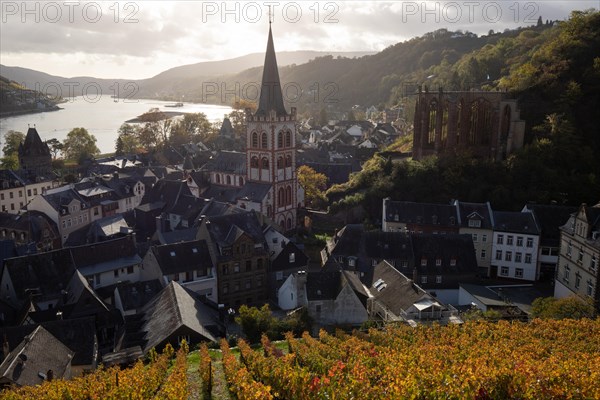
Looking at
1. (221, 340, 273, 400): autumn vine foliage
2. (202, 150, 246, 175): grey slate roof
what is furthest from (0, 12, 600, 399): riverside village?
(221, 340, 273, 400): autumn vine foliage

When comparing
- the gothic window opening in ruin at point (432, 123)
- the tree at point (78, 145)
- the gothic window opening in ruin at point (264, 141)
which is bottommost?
the tree at point (78, 145)

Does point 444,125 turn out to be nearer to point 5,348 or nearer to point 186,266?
point 186,266

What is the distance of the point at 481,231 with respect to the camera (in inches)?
1925

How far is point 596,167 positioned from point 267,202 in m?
36.0

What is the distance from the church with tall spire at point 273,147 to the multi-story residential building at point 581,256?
103ft

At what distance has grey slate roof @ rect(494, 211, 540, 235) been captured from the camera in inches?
1855

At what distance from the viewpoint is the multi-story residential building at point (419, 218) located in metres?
50.5

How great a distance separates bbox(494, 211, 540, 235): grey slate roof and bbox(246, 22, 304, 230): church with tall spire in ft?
82.3

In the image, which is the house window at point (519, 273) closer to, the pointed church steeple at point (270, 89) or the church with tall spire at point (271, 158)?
the church with tall spire at point (271, 158)

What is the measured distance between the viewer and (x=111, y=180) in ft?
237

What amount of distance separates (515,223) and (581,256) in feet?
27.2

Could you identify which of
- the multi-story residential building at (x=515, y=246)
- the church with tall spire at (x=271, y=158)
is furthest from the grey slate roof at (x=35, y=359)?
the multi-story residential building at (x=515, y=246)

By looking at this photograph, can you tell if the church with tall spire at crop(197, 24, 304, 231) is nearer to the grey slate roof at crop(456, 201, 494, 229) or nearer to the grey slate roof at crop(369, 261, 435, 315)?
the grey slate roof at crop(369, 261, 435, 315)

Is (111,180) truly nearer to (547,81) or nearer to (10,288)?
(10,288)
